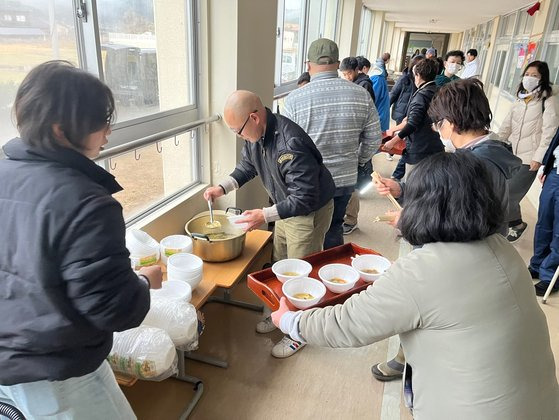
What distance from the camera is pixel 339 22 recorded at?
6.59 meters

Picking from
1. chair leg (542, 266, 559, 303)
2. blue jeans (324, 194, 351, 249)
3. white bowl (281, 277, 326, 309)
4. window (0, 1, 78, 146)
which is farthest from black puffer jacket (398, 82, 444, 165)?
window (0, 1, 78, 146)

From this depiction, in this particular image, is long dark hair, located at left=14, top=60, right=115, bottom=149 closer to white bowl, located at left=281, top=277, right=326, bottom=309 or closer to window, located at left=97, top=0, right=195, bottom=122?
white bowl, located at left=281, top=277, right=326, bottom=309

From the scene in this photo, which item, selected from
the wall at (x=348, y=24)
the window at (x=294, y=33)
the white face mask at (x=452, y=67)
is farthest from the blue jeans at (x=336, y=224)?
the wall at (x=348, y=24)

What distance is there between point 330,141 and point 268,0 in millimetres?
1186

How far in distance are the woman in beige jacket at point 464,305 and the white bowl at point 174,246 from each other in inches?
46.5

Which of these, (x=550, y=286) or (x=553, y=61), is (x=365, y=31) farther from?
(x=550, y=286)

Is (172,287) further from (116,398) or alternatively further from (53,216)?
(53,216)

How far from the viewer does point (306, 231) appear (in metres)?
2.04

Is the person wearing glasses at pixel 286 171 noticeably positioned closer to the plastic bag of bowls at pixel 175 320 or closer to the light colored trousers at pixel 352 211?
the plastic bag of bowls at pixel 175 320

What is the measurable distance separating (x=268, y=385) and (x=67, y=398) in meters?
1.17

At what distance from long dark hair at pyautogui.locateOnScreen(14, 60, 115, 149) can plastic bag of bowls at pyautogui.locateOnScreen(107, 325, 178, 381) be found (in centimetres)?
82

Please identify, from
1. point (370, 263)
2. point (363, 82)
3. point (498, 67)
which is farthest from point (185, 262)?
point (498, 67)

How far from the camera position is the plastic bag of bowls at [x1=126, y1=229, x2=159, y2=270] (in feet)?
5.95

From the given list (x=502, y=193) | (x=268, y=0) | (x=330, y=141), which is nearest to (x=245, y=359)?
(x=330, y=141)
